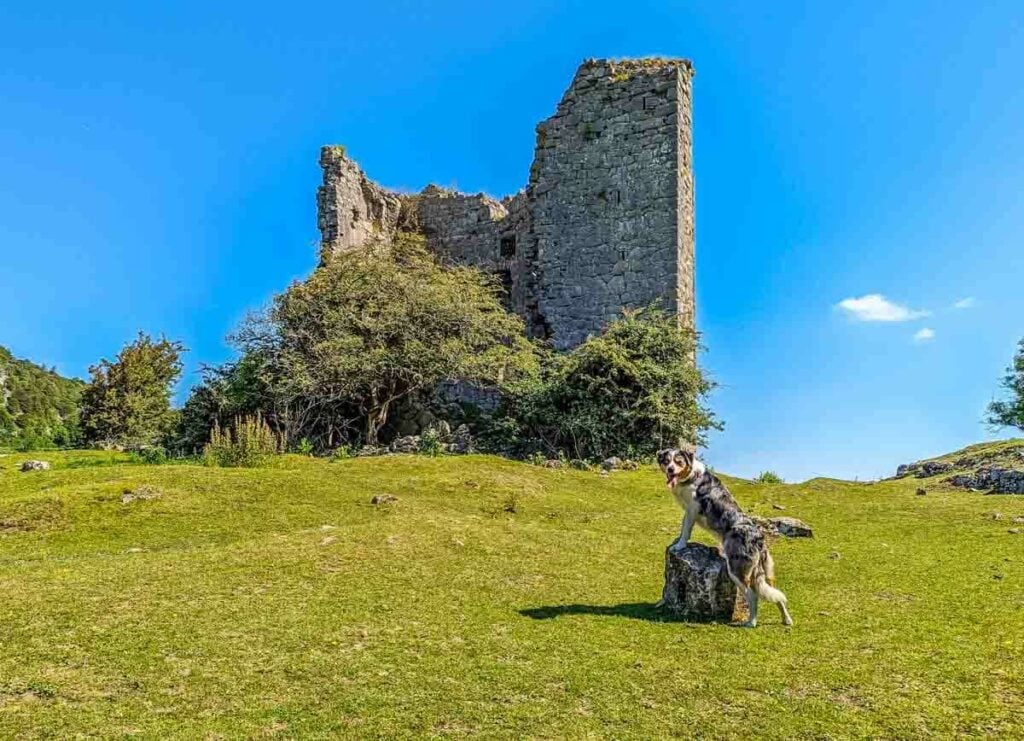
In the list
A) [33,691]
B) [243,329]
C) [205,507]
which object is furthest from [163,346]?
[33,691]

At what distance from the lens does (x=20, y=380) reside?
47.0 metres

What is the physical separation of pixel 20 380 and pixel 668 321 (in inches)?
1694

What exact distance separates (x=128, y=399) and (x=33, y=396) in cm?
2684

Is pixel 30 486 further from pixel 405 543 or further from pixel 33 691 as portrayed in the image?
pixel 33 691

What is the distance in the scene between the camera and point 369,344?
19312mm

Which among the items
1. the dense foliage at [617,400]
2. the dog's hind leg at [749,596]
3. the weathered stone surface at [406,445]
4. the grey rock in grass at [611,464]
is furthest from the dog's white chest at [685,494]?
the weathered stone surface at [406,445]

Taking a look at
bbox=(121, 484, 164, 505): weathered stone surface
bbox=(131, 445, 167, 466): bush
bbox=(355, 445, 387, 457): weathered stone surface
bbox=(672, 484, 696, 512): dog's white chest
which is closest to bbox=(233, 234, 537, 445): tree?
bbox=(355, 445, 387, 457): weathered stone surface

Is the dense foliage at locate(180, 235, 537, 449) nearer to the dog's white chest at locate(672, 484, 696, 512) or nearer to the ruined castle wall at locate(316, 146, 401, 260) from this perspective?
the ruined castle wall at locate(316, 146, 401, 260)

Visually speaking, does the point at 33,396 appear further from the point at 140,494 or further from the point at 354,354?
the point at 140,494

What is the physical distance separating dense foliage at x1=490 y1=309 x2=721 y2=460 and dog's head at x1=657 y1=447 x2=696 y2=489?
1088 centimetres

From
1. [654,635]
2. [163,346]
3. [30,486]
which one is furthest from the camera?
[163,346]

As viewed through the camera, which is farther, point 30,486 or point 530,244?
point 530,244

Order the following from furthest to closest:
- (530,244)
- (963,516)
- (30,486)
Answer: (530,244), (30,486), (963,516)

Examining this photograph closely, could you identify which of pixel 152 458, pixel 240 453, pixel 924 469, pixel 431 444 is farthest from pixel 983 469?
pixel 152 458
